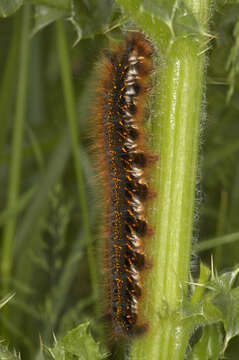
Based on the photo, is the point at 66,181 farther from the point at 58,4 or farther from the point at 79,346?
the point at 79,346

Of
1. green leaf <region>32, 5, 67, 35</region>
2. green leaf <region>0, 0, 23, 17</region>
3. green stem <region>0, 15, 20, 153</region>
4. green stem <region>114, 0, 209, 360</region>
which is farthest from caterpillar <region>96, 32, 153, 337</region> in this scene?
green stem <region>0, 15, 20, 153</region>

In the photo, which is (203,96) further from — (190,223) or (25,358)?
(25,358)

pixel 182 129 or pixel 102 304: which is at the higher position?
pixel 182 129

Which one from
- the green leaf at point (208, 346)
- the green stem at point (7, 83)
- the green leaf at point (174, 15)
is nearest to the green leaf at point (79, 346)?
the green leaf at point (208, 346)

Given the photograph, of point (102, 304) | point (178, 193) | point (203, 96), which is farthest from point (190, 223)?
point (102, 304)

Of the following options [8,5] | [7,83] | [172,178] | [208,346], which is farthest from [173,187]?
[7,83]

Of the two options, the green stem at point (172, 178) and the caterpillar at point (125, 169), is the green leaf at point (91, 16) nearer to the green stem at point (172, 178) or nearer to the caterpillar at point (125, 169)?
the caterpillar at point (125, 169)
